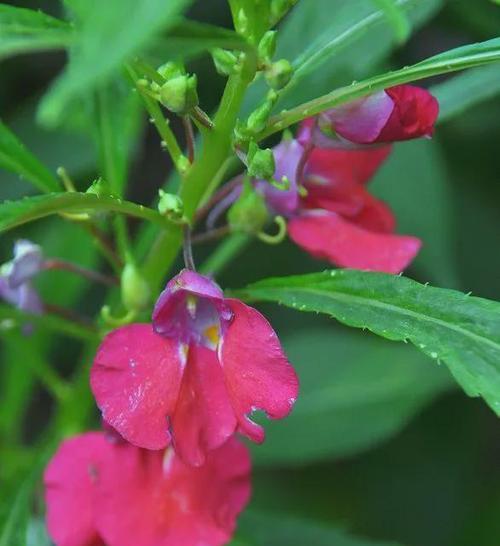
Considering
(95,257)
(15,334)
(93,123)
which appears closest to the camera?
(93,123)

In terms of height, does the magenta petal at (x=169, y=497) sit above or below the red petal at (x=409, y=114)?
below

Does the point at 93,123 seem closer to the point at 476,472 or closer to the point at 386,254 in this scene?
the point at 386,254

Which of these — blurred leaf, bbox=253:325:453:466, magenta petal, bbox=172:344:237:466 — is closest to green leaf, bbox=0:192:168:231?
magenta petal, bbox=172:344:237:466

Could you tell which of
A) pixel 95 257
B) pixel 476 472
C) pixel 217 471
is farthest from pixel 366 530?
pixel 217 471

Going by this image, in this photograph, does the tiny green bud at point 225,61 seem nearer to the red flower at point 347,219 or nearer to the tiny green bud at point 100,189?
the tiny green bud at point 100,189

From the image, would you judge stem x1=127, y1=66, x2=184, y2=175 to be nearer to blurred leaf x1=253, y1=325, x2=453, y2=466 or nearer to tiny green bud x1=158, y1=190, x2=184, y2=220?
tiny green bud x1=158, y1=190, x2=184, y2=220

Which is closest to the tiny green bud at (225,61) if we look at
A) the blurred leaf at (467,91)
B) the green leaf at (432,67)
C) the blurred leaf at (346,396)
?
the green leaf at (432,67)
